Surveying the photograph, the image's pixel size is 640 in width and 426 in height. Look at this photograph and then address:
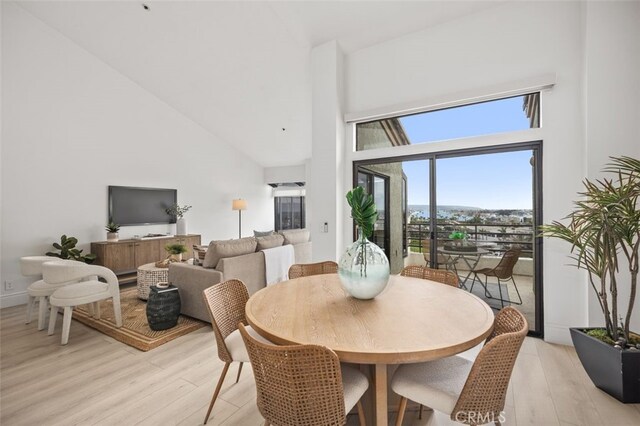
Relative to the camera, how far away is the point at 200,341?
285cm

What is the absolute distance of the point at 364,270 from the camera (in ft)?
5.32

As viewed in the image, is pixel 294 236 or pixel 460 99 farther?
pixel 294 236

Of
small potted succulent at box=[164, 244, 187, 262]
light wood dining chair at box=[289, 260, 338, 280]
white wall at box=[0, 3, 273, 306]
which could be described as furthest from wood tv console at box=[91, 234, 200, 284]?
light wood dining chair at box=[289, 260, 338, 280]

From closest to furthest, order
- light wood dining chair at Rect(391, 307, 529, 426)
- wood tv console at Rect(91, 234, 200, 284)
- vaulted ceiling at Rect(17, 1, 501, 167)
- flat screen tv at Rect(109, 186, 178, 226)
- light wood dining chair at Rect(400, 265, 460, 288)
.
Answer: light wood dining chair at Rect(391, 307, 529, 426)
light wood dining chair at Rect(400, 265, 460, 288)
vaulted ceiling at Rect(17, 1, 501, 167)
wood tv console at Rect(91, 234, 200, 284)
flat screen tv at Rect(109, 186, 178, 226)

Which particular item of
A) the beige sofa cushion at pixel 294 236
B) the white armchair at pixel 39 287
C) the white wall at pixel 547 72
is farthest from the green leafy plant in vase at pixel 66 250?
the white wall at pixel 547 72

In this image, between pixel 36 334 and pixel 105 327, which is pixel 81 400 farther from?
pixel 36 334

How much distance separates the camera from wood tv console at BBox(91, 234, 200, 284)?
470cm

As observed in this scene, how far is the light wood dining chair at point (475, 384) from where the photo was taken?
1132 mm

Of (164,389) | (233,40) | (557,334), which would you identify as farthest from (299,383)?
(233,40)

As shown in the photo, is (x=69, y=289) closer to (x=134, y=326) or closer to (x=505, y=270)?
(x=134, y=326)

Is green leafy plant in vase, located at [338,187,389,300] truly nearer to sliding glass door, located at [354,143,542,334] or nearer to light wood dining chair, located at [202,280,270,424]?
light wood dining chair, located at [202,280,270,424]

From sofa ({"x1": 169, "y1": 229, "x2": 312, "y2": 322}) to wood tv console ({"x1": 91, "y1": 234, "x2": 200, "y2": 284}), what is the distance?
2.02 metres

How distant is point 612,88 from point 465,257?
1.94 metres

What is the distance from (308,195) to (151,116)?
3922 millimetres
